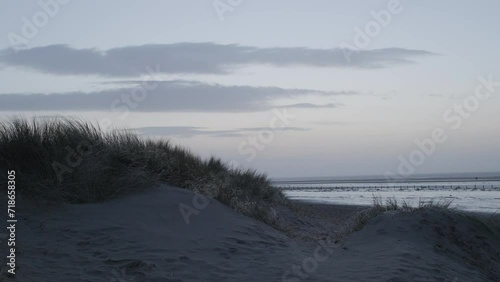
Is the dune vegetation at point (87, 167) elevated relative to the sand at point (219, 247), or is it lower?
elevated

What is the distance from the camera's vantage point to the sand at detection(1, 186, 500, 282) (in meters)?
6.81

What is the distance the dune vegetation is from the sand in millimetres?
506

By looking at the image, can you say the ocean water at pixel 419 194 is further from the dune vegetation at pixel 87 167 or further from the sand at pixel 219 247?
the dune vegetation at pixel 87 167

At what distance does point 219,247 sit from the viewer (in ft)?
26.2

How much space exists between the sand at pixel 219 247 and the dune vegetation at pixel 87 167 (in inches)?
19.9

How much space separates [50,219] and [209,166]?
7.49 meters

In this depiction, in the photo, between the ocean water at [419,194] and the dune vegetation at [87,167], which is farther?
the ocean water at [419,194]

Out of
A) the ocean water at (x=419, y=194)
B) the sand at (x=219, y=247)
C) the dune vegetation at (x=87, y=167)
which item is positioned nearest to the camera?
the sand at (x=219, y=247)

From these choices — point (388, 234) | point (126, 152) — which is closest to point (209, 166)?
point (126, 152)

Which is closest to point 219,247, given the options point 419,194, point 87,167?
point 87,167

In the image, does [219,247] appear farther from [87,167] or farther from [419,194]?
[419,194]

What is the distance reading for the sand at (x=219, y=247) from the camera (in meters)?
6.81

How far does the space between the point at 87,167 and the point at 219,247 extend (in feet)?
11.7

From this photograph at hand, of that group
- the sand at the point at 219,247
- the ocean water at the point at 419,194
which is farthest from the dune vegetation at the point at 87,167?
the ocean water at the point at 419,194
